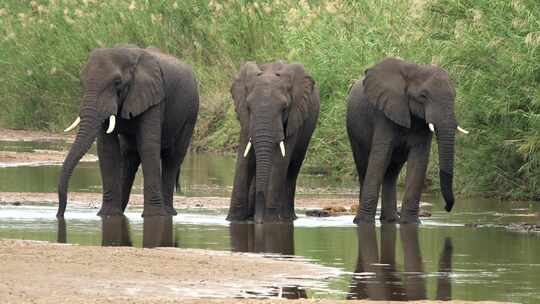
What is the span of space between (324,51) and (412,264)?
44.7ft

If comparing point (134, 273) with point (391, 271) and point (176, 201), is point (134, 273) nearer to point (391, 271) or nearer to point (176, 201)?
point (391, 271)

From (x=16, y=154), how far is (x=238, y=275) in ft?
67.5

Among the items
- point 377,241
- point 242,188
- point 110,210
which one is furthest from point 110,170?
point 377,241

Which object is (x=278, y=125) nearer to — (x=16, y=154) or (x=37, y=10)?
(x=16, y=154)

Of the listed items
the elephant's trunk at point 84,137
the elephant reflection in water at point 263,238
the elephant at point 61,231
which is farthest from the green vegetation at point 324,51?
the elephant at point 61,231

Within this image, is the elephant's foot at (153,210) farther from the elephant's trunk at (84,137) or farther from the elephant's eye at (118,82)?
the elephant's eye at (118,82)

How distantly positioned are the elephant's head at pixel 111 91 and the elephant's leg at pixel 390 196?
2.90 metres

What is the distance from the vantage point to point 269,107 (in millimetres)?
20359

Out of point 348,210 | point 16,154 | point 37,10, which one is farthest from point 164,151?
point 37,10

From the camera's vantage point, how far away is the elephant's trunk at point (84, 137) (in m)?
19.2

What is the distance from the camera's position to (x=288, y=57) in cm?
3061

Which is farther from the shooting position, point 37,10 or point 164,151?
point 37,10

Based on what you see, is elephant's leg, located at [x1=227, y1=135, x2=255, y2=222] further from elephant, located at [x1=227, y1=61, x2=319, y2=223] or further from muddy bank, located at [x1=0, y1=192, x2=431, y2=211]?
muddy bank, located at [x1=0, y1=192, x2=431, y2=211]

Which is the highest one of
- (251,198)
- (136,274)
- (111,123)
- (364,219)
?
(111,123)
